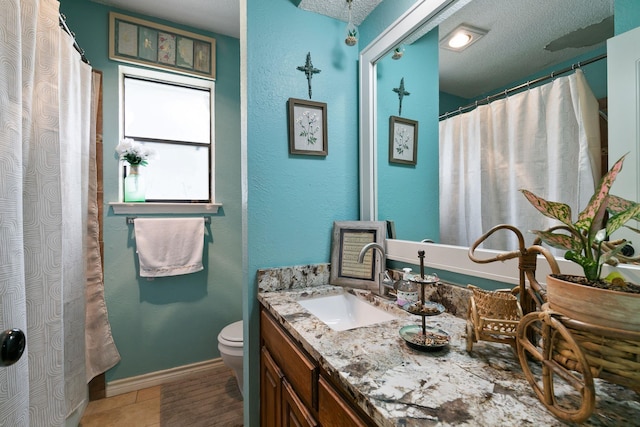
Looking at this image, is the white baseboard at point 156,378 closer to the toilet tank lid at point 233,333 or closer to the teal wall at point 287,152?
the toilet tank lid at point 233,333

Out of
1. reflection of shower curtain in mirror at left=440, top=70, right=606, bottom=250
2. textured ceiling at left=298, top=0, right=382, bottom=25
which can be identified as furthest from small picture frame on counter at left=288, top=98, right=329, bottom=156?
reflection of shower curtain in mirror at left=440, top=70, right=606, bottom=250

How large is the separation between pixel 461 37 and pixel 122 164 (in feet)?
7.20

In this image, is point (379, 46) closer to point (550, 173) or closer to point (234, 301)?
point (550, 173)


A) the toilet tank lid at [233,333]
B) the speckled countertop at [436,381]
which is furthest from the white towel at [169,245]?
the speckled countertop at [436,381]

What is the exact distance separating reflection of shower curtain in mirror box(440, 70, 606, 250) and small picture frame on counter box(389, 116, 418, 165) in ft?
0.53

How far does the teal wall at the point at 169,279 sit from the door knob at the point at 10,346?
160cm

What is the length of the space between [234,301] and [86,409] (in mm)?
1076

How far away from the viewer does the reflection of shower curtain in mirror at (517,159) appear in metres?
0.73

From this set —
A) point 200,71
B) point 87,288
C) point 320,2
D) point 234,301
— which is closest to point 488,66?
point 320,2

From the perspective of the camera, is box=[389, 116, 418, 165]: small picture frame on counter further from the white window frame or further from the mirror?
the white window frame

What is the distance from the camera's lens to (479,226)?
0.97m

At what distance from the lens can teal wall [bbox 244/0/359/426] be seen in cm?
126

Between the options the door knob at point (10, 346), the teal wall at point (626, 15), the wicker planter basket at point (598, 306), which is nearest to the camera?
the wicker planter basket at point (598, 306)

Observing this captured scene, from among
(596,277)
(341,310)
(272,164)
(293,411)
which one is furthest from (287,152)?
(596,277)
